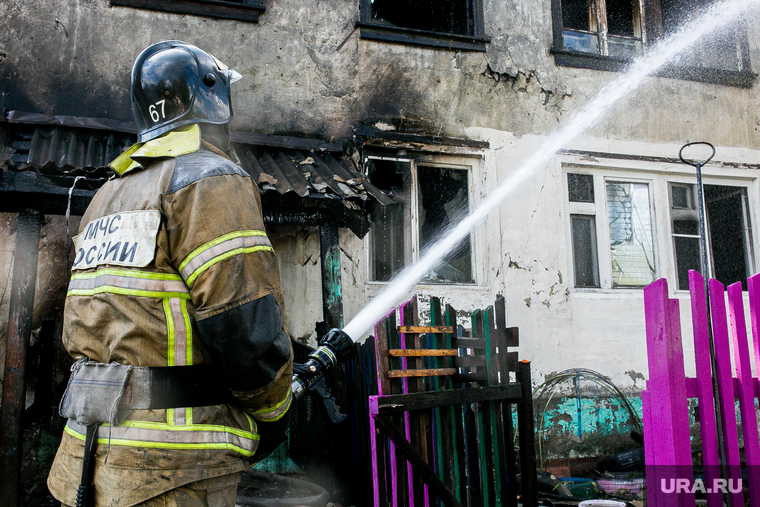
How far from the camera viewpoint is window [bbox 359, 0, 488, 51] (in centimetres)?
672

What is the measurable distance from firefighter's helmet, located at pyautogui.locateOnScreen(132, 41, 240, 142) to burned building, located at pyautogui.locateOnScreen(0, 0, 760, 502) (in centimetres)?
249

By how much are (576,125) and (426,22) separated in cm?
234

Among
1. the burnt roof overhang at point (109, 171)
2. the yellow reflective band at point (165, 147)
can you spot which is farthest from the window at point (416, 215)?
the yellow reflective band at point (165, 147)

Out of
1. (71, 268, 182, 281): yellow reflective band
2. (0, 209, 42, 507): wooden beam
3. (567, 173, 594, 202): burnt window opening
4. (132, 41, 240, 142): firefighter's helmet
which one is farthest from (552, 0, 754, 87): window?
(71, 268, 182, 281): yellow reflective band

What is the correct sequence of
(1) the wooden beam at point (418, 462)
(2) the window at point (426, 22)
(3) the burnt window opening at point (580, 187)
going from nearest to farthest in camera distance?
(1) the wooden beam at point (418, 462) → (2) the window at point (426, 22) → (3) the burnt window opening at point (580, 187)

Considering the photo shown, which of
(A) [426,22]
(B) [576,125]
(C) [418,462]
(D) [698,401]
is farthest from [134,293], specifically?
(B) [576,125]

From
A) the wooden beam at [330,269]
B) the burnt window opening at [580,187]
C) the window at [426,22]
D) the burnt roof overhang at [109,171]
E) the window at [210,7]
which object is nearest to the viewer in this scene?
the burnt roof overhang at [109,171]

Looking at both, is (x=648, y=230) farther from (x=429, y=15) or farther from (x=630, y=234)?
(x=429, y=15)

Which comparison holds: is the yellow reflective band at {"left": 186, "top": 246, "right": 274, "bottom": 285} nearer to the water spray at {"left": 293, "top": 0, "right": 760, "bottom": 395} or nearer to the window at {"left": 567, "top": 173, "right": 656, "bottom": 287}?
the water spray at {"left": 293, "top": 0, "right": 760, "bottom": 395}

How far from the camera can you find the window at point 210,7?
596 centimetres

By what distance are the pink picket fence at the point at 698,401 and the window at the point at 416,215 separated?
3649 millimetres

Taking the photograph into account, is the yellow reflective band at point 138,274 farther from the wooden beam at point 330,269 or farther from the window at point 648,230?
the window at point 648,230

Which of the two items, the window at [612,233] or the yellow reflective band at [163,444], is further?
the window at [612,233]

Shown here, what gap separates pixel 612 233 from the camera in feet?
24.2
